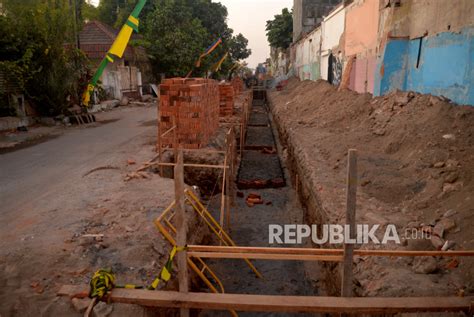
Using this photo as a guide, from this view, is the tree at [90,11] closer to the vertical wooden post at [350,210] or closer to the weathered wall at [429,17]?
the weathered wall at [429,17]

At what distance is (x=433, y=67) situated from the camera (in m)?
8.72

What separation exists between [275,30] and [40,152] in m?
42.9

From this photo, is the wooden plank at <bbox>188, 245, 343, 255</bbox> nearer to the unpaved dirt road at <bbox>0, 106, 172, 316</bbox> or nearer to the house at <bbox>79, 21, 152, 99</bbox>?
the unpaved dirt road at <bbox>0, 106, 172, 316</bbox>

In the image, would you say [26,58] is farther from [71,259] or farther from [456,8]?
[456,8]

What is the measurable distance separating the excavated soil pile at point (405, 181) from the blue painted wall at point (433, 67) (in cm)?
31

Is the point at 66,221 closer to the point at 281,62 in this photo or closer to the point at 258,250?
the point at 258,250

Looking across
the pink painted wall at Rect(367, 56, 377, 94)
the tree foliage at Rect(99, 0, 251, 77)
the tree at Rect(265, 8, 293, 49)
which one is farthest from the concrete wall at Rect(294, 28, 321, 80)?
the tree at Rect(265, 8, 293, 49)

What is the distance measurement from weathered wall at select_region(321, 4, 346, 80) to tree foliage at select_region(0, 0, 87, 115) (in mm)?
12888

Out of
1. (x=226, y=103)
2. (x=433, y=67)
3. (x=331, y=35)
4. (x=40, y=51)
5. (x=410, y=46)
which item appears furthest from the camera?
(x=331, y=35)

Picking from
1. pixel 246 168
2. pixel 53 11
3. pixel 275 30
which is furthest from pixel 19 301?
pixel 275 30

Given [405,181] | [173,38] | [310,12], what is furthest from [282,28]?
[405,181]

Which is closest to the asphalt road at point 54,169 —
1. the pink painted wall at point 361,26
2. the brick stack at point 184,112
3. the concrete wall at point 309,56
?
the brick stack at point 184,112

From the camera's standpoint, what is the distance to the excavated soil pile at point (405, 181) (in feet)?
14.0

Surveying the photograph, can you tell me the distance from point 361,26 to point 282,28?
3608 centimetres
